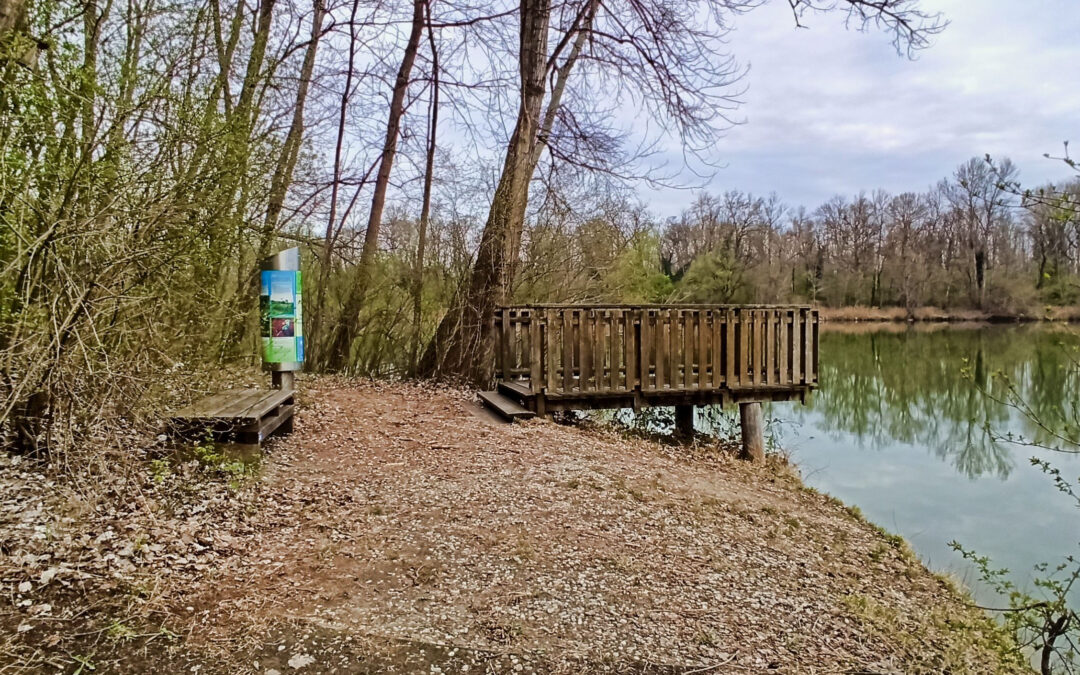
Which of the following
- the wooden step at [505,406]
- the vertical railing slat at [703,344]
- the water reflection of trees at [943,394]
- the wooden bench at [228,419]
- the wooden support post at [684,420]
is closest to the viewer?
the wooden bench at [228,419]

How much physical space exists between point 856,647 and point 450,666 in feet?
6.93

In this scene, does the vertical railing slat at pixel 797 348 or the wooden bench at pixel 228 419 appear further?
the vertical railing slat at pixel 797 348

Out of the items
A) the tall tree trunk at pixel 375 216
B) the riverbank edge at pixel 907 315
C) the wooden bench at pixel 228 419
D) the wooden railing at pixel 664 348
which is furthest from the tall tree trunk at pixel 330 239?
the riverbank edge at pixel 907 315

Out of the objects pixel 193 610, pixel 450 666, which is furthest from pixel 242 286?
pixel 450 666

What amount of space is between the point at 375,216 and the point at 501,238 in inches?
89.1

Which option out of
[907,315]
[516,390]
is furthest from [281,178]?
[907,315]

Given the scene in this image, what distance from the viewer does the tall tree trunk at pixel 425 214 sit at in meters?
11.2

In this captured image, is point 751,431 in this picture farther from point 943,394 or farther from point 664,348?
point 943,394

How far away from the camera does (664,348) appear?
27.3ft

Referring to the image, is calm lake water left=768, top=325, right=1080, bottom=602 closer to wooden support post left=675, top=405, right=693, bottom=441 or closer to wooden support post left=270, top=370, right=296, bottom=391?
wooden support post left=675, top=405, right=693, bottom=441

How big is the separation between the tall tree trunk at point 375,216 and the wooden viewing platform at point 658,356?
9.87 feet

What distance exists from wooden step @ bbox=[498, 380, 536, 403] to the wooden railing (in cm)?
10

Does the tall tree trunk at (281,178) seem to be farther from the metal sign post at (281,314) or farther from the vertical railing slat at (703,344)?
the vertical railing slat at (703,344)

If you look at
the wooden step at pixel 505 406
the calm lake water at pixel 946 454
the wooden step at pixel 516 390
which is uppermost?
the wooden step at pixel 516 390
